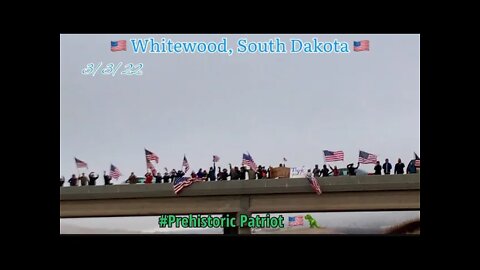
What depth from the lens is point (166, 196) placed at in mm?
36375

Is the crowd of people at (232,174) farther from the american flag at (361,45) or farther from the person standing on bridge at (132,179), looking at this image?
the american flag at (361,45)

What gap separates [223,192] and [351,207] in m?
6.96

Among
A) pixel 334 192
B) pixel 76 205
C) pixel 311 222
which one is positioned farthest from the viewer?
pixel 76 205

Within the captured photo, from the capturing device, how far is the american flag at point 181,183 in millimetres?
35000

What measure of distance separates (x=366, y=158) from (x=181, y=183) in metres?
9.25

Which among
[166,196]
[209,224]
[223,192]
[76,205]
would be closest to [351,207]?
[223,192]

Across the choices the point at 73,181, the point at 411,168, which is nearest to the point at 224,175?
the point at 73,181

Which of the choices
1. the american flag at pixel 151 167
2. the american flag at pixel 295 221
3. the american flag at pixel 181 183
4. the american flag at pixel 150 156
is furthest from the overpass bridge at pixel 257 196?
the american flag at pixel 295 221

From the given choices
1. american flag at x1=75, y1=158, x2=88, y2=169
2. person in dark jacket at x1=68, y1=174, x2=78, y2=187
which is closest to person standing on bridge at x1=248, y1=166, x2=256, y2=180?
american flag at x1=75, y1=158, x2=88, y2=169

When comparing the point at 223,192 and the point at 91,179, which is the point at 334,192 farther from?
the point at 91,179

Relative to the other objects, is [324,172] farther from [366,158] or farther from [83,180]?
[83,180]

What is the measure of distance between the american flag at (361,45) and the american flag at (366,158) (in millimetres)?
7384

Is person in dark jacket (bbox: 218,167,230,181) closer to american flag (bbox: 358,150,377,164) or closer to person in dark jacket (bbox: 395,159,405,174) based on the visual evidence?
american flag (bbox: 358,150,377,164)

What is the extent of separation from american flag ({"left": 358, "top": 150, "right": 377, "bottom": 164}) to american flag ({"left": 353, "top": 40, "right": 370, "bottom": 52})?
7.38 m
